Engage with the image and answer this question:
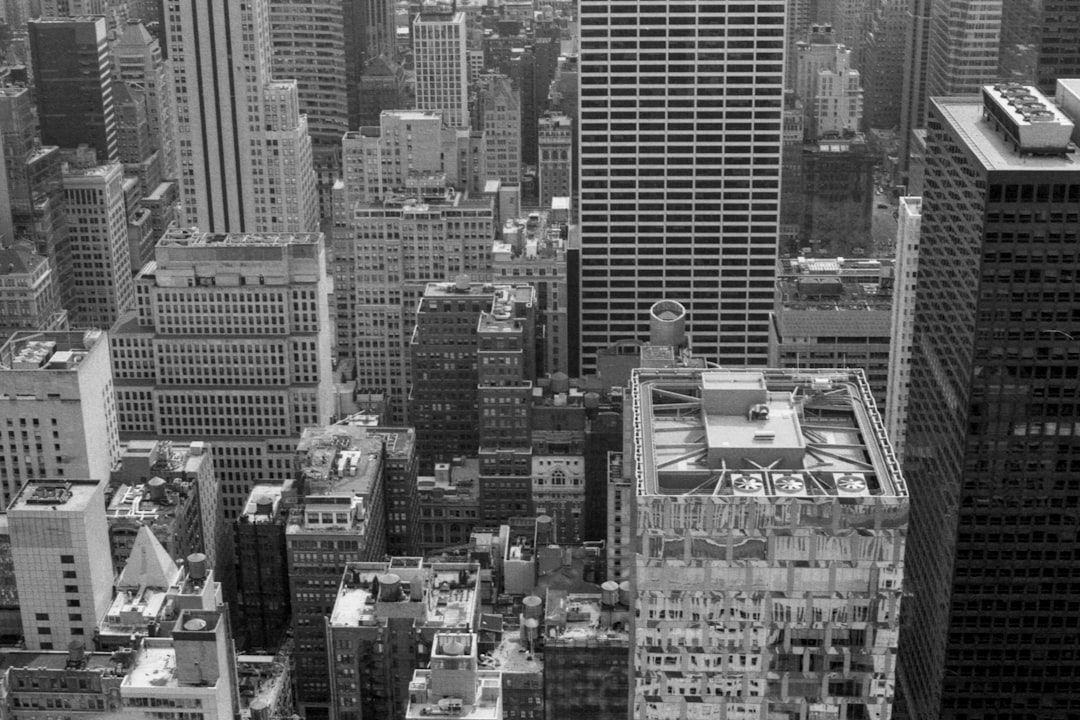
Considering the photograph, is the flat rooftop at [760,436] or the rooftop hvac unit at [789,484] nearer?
the rooftop hvac unit at [789,484]

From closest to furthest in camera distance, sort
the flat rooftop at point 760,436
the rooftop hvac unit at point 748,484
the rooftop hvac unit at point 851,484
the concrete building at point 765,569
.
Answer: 1. the concrete building at point 765,569
2. the rooftop hvac unit at point 748,484
3. the rooftop hvac unit at point 851,484
4. the flat rooftop at point 760,436

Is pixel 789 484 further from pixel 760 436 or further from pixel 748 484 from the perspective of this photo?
pixel 760 436

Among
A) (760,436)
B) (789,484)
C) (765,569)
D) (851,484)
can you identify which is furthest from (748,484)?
(851,484)

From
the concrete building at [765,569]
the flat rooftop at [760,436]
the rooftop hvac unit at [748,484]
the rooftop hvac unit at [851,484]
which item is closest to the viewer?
the concrete building at [765,569]

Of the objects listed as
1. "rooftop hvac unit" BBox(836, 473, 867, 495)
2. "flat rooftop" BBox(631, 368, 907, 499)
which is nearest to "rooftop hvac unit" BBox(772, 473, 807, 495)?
"flat rooftop" BBox(631, 368, 907, 499)

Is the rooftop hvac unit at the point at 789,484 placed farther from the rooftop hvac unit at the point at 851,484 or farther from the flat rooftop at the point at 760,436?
the rooftop hvac unit at the point at 851,484

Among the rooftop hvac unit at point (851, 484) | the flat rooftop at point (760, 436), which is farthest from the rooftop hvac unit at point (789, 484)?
the rooftop hvac unit at point (851, 484)
